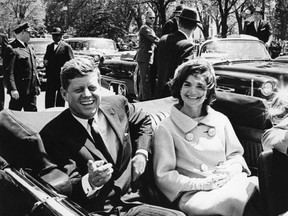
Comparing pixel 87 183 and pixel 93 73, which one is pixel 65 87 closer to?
pixel 93 73

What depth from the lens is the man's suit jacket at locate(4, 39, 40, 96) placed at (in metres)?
6.63

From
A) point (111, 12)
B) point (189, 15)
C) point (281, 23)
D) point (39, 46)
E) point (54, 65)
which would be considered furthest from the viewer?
point (281, 23)

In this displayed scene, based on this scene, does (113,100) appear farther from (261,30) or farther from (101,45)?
(101,45)

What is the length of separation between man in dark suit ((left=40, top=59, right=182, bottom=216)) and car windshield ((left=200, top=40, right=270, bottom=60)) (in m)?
4.73

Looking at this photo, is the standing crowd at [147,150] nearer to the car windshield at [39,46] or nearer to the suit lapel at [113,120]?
the suit lapel at [113,120]

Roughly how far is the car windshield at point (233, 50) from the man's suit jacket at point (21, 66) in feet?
9.39

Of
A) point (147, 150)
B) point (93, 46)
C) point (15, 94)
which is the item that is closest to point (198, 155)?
point (147, 150)

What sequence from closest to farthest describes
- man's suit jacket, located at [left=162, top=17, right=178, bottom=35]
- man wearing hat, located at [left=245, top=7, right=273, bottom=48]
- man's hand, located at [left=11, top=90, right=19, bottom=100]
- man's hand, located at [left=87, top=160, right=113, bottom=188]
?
1. man's hand, located at [left=87, top=160, right=113, bottom=188]
2. man's suit jacket, located at [left=162, top=17, right=178, bottom=35]
3. man's hand, located at [left=11, top=90, right=19, bottom=100]
4. man wearing hat, located at [left=245, top=7, right=273, bottom=48]

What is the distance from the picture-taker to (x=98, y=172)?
7.93 feet

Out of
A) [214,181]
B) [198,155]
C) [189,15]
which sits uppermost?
[189,15]

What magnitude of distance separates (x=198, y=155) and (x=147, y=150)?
1.14 feet

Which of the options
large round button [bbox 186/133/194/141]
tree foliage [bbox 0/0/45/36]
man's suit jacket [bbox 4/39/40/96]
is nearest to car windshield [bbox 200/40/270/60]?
man's suit jacket [bbox 4/39/40/96]

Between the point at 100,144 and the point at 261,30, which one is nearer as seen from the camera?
the point at 100,144

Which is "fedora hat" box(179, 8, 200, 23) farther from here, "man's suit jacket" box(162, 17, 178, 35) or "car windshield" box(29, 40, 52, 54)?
"car windshield" box(29, 40, 52, 54)
